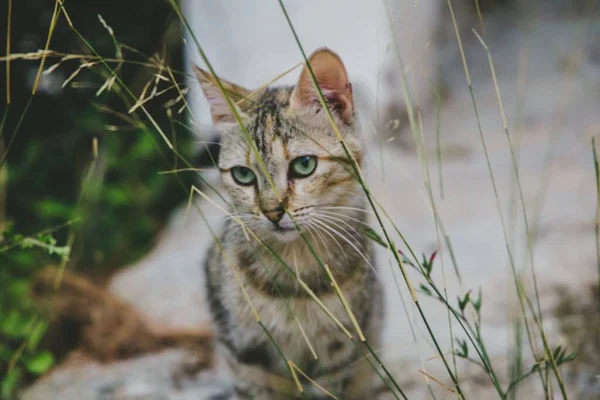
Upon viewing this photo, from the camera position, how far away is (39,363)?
181 centimetres

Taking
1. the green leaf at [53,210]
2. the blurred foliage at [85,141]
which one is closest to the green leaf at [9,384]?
the blurred foliage at [85,141]

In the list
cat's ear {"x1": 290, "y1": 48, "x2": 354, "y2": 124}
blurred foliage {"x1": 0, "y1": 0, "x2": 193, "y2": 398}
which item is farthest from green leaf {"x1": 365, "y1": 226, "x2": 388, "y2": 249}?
blurred foliage {"x1": 0, "y1": 0, "x2": 193, "y2": 398}

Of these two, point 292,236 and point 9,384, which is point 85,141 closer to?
point 9,384

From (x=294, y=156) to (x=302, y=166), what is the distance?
0.09ft

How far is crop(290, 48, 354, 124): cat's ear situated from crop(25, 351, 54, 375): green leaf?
1.18 m

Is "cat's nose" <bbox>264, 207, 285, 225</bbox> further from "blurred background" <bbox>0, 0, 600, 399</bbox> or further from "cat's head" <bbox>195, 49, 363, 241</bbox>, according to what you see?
"blurred background" <bbox>0, 0, 600, 399</bbox>

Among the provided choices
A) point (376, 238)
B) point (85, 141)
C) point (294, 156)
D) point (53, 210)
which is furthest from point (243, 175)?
point (85, 141)

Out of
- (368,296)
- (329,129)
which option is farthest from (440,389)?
(329,129)

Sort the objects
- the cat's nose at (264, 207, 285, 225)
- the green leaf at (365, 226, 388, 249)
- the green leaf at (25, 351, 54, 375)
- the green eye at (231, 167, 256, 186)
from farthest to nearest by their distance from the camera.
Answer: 1. the green leaf at (25, 351, 54, 375)
2. the green eye at (231, 167, 256, 186)
3. the cat's nose at (264, 207, 285, 225)
4. the green leaf at (365, 226, 388, 249)

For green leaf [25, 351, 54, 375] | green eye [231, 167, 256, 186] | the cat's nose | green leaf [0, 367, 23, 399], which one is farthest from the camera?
green leaf [25, 351, 54, 375]

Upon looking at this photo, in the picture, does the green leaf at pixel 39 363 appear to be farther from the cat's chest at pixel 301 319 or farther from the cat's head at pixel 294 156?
the cat's head at pixel 294 156

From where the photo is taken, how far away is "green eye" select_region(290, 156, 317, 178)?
4.17 feet

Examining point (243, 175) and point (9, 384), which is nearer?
point (243, 175)

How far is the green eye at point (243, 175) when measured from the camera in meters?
1.33
